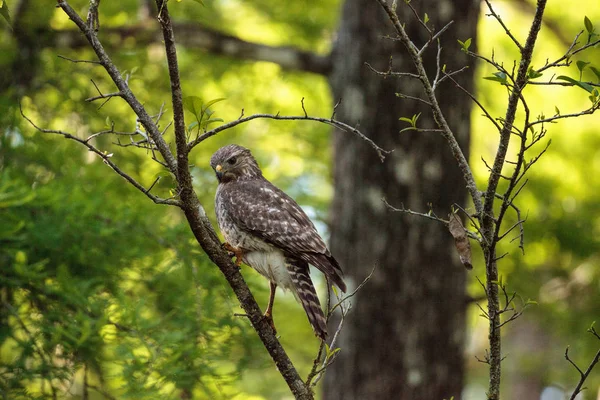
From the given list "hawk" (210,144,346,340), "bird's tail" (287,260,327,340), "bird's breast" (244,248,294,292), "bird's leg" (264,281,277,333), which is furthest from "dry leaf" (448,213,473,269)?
"bird's breast" (244,248,294,292)

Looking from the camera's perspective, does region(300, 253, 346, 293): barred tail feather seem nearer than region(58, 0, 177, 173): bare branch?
No

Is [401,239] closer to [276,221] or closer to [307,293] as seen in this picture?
[276,221]

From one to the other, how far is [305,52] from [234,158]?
1.77m

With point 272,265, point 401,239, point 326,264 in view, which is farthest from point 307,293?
point 401,239

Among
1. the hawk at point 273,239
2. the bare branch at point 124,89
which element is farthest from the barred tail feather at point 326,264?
the bare branch at point 124,89

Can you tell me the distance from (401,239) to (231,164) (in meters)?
1.60

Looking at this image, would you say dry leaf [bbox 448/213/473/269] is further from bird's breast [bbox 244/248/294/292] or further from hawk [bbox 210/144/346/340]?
bird's breast [bbox 244/248/294/292]

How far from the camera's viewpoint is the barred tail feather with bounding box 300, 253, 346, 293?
4.04 m

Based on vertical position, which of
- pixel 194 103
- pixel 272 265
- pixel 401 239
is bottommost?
pixel 194 103

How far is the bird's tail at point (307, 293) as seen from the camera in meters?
3.92

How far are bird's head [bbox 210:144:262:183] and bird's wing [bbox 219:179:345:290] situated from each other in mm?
186

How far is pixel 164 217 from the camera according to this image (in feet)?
21.5

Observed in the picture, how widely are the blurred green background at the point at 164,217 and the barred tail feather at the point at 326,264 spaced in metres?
0.82

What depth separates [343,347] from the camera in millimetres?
6086
